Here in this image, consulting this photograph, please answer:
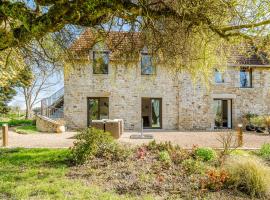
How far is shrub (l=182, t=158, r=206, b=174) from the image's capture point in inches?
287

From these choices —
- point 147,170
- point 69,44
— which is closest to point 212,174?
point 147,170

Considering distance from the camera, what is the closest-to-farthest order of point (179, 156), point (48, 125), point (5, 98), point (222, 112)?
point (179, 156) → point (48, 125) → point (222, 112) → point (5, 98)

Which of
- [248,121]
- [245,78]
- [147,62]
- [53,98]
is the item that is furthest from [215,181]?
[53,98]

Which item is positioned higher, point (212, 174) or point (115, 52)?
point (115, 52)

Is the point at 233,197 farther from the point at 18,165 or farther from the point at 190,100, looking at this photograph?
the point at 190,100

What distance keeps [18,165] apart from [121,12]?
18.0 feet

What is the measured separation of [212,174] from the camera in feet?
20.7

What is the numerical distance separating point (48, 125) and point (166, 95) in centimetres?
828

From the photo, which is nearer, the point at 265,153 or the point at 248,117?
the point at 265,153

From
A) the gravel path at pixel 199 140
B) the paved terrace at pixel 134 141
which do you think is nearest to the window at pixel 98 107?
the paved terrace at pixel 134 141

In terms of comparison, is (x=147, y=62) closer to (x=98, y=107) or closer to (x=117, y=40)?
(x=117, y=40)

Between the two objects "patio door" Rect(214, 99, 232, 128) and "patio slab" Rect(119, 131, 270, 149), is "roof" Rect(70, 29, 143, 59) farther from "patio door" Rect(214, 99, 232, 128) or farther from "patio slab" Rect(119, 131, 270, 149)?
"patio door" Rect(214, 99, 232, 128)

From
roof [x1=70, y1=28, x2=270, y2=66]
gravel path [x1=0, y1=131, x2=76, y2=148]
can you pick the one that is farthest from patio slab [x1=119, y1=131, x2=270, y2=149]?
roof [x1=70, y1=28, x2=270, y2=66]

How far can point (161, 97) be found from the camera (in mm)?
21484
